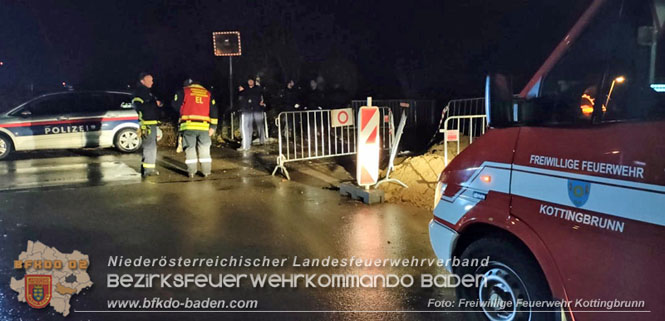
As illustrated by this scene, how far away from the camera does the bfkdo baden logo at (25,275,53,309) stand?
14.1 feet

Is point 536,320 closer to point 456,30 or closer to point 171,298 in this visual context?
point 171,298

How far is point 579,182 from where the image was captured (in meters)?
2.70

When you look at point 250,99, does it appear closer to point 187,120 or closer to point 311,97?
point 187,120

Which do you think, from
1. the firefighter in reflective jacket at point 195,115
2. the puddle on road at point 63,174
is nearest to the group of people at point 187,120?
the firefighter in reflective jacket at point 195,115

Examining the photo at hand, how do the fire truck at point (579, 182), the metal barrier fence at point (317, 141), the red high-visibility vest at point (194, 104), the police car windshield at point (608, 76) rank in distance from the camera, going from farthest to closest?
the metal barrier fence at point (317, 141) → the red high-visibility vest at point (194, 104) → the police car windshield at point (608, 76) → the fire truck at point (579, 182)

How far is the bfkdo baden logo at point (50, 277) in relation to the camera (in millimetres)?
4334

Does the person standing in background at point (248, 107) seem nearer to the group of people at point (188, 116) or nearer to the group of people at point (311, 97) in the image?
the group of people at point (188, 116)

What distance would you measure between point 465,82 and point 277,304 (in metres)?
21.5

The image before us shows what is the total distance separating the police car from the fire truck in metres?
10.8

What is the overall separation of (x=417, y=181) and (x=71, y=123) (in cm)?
877

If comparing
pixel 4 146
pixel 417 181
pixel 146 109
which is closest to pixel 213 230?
pixel 417 181

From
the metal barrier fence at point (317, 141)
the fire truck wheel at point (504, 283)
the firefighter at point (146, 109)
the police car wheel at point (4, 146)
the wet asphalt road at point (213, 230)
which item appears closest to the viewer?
the fire truck wheel at point (504, 283)

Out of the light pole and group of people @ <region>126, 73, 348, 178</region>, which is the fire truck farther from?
group of people @ <region>126, 73, 348, 178</region>

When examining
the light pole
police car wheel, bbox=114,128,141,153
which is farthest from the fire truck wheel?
police car wheel, bbox=114,128,141,153
